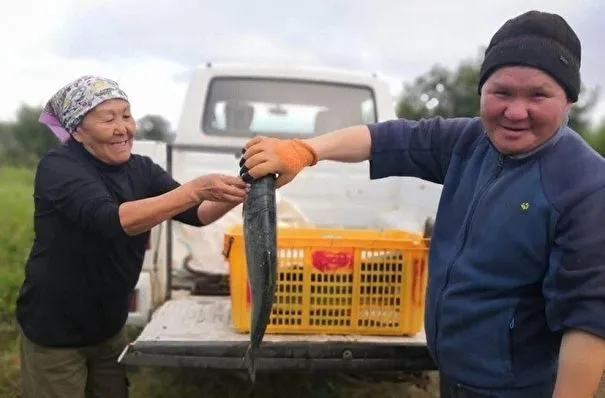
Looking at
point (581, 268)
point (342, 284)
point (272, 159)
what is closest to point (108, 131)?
point (272, 159)

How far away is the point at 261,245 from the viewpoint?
1.98m

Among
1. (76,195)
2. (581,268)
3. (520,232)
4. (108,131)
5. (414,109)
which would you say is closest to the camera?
(581,268)

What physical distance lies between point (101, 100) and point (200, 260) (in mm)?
1924

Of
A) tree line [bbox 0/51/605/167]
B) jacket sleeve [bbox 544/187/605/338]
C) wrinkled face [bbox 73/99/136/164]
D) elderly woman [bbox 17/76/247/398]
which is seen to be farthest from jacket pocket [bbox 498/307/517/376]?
tree line [bbox 0/51/605/167]

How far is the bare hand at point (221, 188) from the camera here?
2.31 metres

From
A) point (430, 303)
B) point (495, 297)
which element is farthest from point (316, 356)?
point (495, 297)

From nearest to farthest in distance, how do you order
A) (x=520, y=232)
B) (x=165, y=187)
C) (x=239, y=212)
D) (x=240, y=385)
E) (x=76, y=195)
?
(x=520, y=232) < (x=76, y=195) < (x=165, y=187) < (x=240, y=385) < (x=239, y=212)

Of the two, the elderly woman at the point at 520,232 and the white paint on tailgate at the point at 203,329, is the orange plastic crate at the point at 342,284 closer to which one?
the white paint on tailgate at the point at 203,329

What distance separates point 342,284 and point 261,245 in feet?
3.89

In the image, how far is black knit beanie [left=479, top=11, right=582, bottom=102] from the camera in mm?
1837

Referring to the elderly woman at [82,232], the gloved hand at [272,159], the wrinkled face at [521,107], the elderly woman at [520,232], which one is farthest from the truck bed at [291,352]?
the wrinkled face at [521,107]

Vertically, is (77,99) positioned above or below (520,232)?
above

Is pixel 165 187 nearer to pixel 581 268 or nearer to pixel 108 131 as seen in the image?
pixel 108 131

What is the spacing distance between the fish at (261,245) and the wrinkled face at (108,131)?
0.87m
